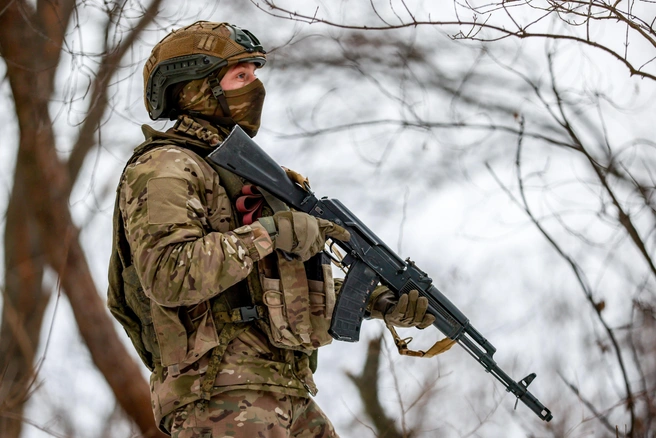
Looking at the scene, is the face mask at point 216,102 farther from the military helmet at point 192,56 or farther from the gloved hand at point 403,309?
the gloved hand at point 403,309

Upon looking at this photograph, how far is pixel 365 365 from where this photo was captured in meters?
7.00

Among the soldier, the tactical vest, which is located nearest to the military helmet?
the soldier

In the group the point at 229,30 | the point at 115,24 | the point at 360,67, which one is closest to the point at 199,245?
the point at 229,30

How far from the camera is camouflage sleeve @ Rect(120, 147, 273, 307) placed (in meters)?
2.67

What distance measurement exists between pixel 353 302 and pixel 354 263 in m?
0.21

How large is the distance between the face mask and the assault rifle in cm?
29

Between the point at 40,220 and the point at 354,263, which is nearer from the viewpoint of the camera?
the point at 354,263

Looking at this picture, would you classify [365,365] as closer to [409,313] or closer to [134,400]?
[134,400]

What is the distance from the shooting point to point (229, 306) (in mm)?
2926

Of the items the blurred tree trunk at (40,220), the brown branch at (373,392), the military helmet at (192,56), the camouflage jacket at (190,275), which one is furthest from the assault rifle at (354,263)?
the blurred tree trunk at (40,220)

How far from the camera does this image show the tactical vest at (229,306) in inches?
113

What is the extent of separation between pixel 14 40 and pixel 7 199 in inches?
53.8

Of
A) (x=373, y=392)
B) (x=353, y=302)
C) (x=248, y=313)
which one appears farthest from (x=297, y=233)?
(x=373, y=392)

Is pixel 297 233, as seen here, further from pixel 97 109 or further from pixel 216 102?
pixel 97 109
